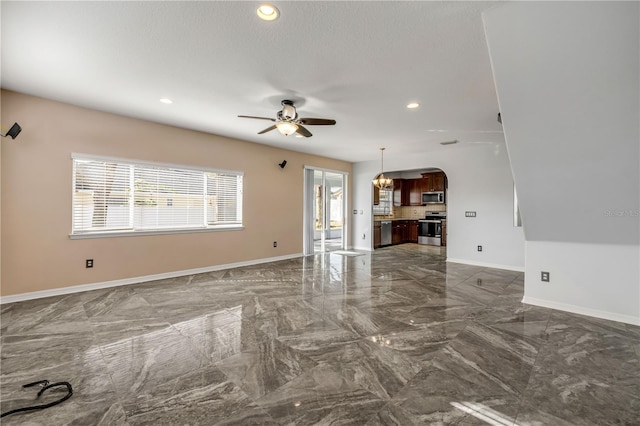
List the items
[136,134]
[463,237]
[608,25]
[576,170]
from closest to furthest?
[608,25] < [576,170] < [136,134] < [463,237]

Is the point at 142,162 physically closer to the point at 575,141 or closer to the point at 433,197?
the point at 575,141

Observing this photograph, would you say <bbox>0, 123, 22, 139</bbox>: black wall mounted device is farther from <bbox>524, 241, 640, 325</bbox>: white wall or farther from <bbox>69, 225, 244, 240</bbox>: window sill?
<bbox>524, 241, 640, 325</bbox>: white wall

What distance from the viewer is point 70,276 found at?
3.96m

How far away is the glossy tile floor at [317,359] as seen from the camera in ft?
5.59

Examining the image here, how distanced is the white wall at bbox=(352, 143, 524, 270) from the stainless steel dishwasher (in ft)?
8.03

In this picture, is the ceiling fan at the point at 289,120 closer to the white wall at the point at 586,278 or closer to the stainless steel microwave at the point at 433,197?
the white wall at the point at 586,278

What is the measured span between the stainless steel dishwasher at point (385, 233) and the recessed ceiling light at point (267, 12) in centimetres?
737

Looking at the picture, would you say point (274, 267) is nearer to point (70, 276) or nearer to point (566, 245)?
point (70, 276)

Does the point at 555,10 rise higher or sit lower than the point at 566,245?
higher

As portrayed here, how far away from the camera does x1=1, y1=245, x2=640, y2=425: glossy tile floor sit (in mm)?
1704

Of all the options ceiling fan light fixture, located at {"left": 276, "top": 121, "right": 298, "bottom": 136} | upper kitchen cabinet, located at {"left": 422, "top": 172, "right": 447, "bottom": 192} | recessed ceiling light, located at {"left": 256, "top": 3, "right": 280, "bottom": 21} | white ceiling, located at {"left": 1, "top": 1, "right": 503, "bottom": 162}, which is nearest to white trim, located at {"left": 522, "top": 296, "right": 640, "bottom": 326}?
white ceiling, located at {"left": 1, "top": 1, "right": 503, "bottom": 162}

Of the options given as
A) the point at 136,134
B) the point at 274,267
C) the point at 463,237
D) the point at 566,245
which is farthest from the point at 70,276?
the point at 463,237

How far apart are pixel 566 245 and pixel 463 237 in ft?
9.48

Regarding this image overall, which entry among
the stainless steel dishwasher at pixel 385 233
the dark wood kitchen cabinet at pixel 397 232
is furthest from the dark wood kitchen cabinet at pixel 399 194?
the stainless steel dishwasher at pixel 385 233
